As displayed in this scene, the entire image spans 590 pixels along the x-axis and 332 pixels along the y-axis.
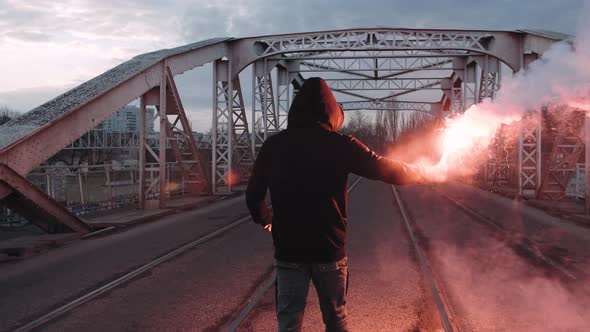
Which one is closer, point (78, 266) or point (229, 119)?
point (78, 266)

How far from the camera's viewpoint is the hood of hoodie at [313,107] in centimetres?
356

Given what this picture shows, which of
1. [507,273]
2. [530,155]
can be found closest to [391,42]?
[530,155]

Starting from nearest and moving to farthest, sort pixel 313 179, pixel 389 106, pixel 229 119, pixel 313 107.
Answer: pixel 313 179, pixel 313 107, pixel 229 119, pixel 389 106

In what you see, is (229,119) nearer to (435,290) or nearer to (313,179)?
(435,290)

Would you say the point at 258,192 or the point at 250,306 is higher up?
the point at 258,192

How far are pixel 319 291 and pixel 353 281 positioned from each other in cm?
416

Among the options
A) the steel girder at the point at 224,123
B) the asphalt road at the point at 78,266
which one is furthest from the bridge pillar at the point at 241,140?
the asphalt road at the point at 78,266

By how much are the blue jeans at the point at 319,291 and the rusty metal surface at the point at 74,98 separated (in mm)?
9152

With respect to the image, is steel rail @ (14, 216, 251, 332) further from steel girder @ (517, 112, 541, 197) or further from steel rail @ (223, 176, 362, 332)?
steel girder @ (517, 112, 541, 197)

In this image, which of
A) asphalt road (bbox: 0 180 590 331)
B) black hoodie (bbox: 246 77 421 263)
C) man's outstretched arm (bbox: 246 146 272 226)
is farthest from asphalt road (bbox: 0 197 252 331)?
black hoodie (bbox: 246 77 421 263)

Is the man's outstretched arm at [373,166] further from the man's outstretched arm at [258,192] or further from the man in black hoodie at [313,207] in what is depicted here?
the man's outstretched arm at [258,192]

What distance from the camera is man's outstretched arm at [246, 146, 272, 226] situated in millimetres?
3605

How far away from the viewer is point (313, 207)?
3365 millimetres

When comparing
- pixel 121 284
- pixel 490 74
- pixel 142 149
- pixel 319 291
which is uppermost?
pixel 490 74
